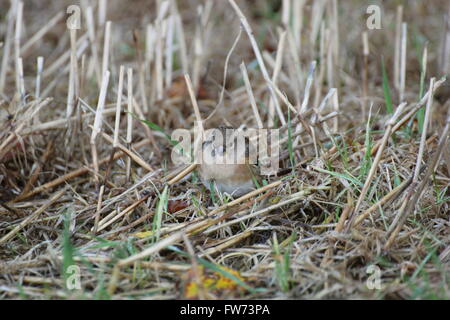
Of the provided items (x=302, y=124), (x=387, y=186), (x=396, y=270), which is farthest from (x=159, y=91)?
(x=396, y=270)

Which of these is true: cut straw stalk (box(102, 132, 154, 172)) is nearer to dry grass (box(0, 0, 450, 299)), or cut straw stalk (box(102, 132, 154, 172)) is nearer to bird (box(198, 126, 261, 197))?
dry grass (box(0, 0, 450, 299))

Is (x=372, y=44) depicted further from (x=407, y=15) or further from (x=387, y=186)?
(x=387, y=186)

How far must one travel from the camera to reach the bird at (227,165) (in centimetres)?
271

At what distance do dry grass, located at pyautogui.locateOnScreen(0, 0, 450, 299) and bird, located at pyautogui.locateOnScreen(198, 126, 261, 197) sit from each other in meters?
0.08

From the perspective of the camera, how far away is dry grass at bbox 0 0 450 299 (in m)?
2.26

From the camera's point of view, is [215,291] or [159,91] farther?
[159,91]

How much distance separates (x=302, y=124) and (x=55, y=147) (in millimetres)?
1426

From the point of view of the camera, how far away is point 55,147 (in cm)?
324

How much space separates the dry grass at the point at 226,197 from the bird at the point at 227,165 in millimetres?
82

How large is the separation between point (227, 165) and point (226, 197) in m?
0.19

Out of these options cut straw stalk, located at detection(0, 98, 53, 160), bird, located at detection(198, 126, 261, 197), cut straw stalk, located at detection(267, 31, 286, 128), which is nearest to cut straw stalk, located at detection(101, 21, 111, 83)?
cut straw stalk, located at detection(0, 98, 53, 160)

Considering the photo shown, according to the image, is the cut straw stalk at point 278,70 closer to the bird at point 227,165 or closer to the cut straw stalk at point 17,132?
the bird at point 227,165

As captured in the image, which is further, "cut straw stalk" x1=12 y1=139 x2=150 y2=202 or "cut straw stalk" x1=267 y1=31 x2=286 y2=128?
"cut straw stalk" x1=267 y1=31 x2=286 y2=128

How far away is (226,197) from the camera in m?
2.81
